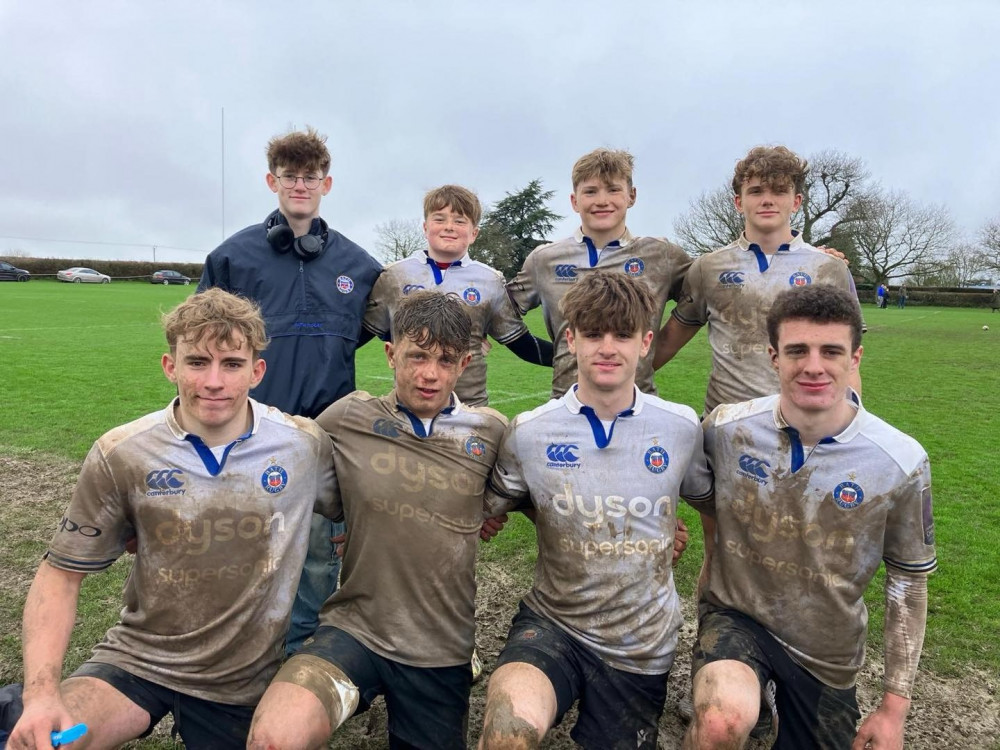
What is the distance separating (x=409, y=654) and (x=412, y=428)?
90 centimetres

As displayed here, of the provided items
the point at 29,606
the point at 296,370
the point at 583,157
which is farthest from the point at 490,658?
the point at 583,157

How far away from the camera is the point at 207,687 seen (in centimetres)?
259

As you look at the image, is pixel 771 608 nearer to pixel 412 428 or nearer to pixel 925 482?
pixel 925 482

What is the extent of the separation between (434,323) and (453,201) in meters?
1.35

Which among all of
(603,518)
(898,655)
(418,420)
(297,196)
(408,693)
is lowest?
(408,693)

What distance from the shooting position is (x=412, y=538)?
A: 279 cm

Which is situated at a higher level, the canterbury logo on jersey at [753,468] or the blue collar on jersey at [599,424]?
the blue collar on jersey at [599,424]

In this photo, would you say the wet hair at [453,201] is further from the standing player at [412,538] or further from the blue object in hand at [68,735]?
the blue object in hand at [68,735]

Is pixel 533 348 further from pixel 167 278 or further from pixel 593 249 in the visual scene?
pixel 167 278

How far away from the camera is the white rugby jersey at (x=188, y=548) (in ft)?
8.36

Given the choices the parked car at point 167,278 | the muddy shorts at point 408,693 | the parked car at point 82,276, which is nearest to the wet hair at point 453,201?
the muddy shorts at point 408,693

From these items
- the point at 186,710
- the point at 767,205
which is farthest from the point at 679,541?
the point at 186,710

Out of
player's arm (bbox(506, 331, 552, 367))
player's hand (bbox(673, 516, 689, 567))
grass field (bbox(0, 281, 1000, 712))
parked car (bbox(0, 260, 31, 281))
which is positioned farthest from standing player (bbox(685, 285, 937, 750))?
parked car (bbox(0, 260, 31, 281))

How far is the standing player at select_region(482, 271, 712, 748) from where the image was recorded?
266 cm
